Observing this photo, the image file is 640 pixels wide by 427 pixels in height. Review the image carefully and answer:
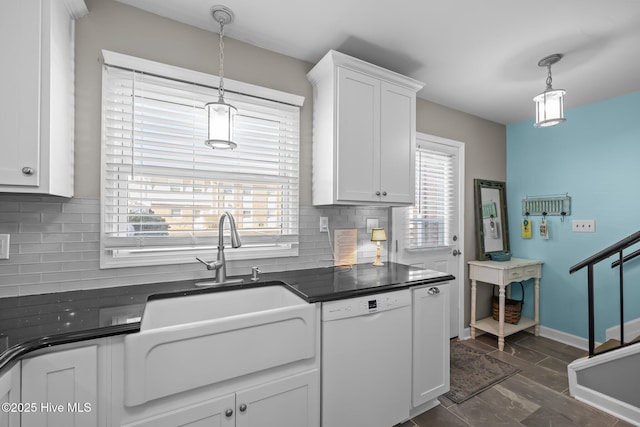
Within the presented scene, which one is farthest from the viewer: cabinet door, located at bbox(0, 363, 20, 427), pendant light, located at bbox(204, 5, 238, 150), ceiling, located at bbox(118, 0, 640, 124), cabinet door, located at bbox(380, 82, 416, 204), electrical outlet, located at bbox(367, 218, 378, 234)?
electrical outlet, located at bbox(367, 218, 378, 234)

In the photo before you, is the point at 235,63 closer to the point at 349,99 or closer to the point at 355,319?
the point at 349,99

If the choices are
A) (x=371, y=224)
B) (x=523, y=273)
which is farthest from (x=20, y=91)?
(x=523, y=273)

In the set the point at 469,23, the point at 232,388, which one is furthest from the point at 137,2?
the point at 232,388

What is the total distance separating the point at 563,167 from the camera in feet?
10.1

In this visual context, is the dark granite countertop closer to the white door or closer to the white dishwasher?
the white dishwasher

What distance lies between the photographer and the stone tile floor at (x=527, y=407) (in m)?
1.85

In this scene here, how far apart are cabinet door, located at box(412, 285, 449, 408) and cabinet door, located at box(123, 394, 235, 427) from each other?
1.18m

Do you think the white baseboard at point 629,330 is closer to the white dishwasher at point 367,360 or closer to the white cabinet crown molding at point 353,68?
the white dishwasher at point 367,360

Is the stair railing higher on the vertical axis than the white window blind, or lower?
lower

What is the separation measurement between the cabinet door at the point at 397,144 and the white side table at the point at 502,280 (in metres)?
1.49

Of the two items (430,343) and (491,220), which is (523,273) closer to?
(491,220)

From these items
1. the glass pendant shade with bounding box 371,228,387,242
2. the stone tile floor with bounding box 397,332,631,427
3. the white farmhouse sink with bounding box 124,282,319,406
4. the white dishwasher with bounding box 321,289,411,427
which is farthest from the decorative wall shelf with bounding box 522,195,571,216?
the white farmhouse sink with bounding box 124,282,319,406

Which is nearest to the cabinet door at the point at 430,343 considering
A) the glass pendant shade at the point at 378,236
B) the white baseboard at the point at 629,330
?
the glass pendant shade at the point at 378,236

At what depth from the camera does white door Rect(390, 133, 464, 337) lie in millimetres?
Answer: 2764
